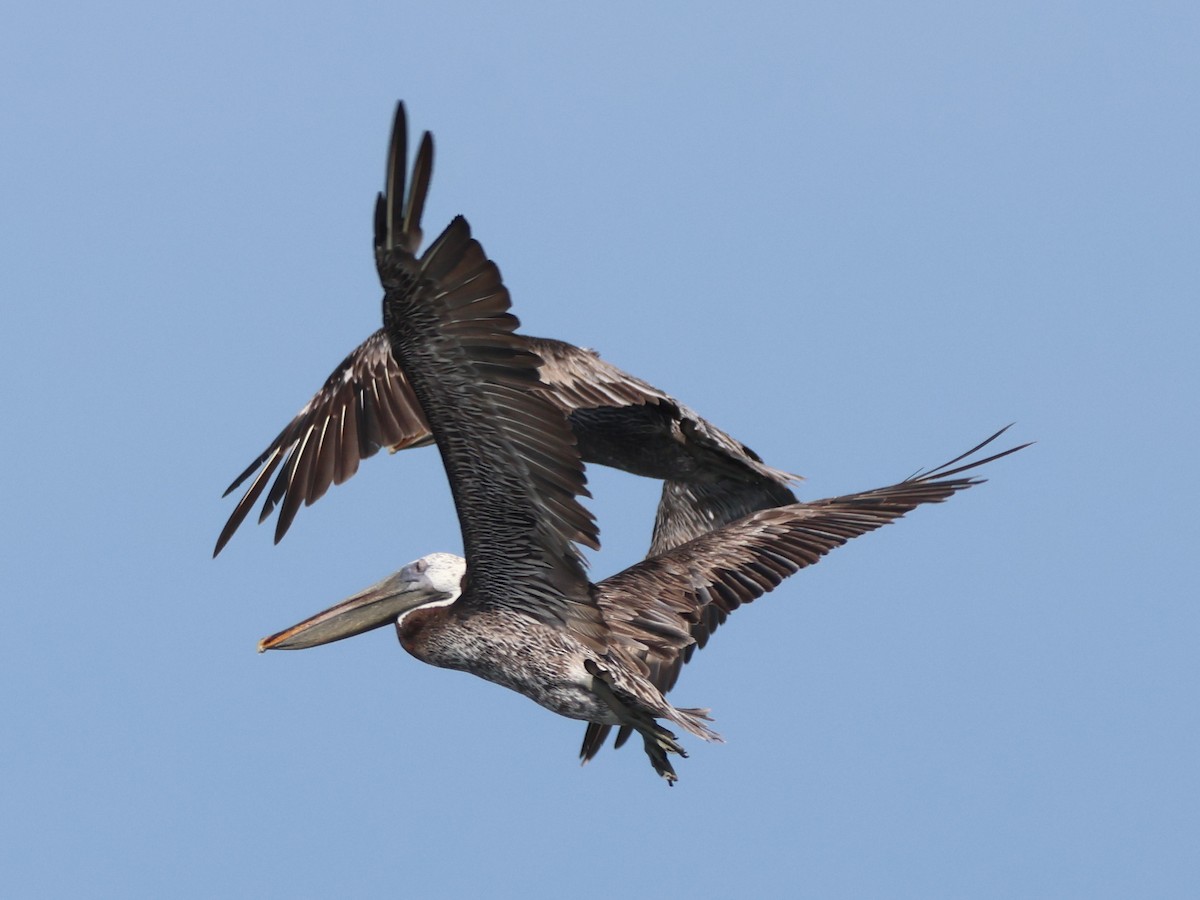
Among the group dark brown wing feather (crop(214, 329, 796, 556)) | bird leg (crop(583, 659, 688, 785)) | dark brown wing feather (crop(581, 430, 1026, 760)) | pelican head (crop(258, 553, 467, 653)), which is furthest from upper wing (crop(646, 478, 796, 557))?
bird leg (crop(583, 659, 688, 785))

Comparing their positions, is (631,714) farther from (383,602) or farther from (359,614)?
(359,614)

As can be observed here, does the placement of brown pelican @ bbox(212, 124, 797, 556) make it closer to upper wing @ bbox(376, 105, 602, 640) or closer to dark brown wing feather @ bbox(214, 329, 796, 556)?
dark brown wing feather @ bbox(214, 329, 796, 556)

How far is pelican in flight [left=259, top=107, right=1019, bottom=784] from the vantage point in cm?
793

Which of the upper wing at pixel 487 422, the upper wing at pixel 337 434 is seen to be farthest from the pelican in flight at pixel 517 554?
the upper wing at pixel 337 434

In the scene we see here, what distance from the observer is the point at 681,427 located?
38.0ft

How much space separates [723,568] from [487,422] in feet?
6.68

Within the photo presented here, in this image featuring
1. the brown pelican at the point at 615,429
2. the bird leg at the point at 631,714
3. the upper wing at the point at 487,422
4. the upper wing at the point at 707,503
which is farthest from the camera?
the upper wing at the point at 707,503

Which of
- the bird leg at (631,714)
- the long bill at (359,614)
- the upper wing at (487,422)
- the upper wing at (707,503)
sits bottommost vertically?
the bird leg at (631,714)

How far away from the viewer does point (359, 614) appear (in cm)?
988

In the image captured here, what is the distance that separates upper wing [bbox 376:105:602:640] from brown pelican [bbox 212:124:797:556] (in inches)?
85.9

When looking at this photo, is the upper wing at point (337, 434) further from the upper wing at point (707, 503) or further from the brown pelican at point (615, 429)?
the upper wing at point (707, 503)

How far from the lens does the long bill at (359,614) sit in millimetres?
9797

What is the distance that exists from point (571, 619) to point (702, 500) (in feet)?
10.1

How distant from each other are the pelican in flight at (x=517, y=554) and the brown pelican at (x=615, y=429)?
46.7 inches
